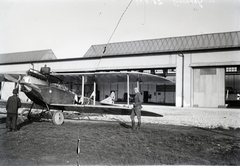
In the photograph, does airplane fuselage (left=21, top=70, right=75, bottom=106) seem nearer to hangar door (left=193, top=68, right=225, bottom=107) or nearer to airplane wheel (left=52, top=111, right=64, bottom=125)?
airplane wheel (left=52, top=111, right=64, bottom=125)

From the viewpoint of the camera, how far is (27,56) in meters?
29.8

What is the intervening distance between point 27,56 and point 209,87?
25782mm

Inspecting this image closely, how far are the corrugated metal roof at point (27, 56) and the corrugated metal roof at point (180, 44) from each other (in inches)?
308

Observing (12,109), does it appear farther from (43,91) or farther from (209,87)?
(209,87)

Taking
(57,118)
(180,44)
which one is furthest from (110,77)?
(180,44)

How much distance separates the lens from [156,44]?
22875 millimetres

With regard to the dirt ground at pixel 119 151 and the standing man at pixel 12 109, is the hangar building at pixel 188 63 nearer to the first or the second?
the standing man at pixel 12 109

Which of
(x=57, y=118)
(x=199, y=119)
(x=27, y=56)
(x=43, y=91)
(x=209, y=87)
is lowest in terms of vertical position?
(x=199, y=119)

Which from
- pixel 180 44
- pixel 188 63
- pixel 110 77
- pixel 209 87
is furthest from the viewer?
pixel 180 44

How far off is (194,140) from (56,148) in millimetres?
4237

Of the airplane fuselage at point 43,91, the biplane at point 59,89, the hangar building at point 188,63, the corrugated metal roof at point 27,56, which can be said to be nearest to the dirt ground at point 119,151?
the airplane fuselage at point 43,91

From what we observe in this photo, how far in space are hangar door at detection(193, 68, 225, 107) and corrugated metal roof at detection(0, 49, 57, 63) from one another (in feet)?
68.2

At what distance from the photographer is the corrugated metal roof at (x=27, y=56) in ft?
94.1

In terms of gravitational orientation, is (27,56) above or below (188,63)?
above
